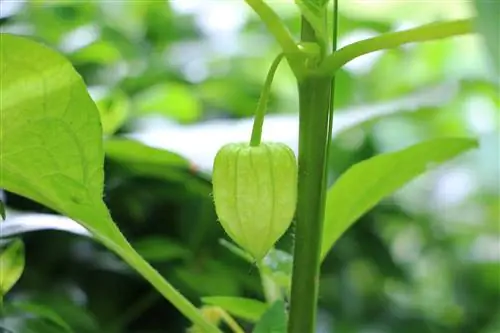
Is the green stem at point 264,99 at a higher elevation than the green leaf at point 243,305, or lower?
higher

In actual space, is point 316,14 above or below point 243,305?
above

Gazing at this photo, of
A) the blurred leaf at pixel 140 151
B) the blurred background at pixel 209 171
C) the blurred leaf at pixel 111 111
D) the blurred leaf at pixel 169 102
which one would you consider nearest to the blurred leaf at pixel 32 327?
the blurred background at pixel 209 171

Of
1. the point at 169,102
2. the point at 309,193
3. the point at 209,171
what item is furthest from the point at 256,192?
the point at 169,102

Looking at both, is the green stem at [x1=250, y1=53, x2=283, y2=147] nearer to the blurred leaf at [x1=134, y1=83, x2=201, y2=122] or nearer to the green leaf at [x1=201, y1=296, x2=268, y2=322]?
the green leaf at [x1=201, y1=296, x2=268, y2=322]

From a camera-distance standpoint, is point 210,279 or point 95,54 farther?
point 95,54

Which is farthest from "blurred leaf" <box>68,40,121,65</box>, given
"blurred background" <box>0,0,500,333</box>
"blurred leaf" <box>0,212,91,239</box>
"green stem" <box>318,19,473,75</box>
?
"green stem" <box>318,19,473,75</box>

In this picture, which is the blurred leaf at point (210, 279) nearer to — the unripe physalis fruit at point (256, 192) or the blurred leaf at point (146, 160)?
the blurred leaf at point (146, 160)

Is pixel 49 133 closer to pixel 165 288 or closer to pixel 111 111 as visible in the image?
pixel 165 288
